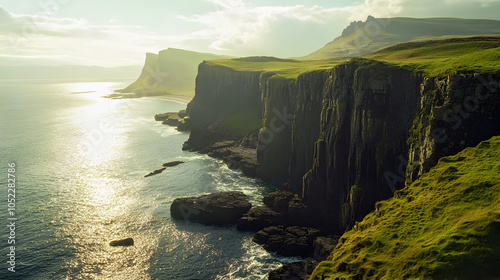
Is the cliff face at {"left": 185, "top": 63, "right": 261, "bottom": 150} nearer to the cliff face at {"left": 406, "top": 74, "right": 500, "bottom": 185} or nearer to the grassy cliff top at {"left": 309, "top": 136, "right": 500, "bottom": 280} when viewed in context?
the cliff face at {"left": 406, "top": 74, "right": 500, "bottom": 185}

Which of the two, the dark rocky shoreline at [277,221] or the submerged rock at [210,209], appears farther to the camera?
the submerged rock at [210,209]

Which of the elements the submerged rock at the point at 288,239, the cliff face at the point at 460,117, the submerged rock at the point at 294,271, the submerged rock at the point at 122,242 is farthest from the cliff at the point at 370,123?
the submerged rock at the point at 122,242

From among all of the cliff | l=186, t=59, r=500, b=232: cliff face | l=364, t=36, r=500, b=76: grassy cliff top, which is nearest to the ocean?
l=186, t=59, r=500, b=232: cliff face

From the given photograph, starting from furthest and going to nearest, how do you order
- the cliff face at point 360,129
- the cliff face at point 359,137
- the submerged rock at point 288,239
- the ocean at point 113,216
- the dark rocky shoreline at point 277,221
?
the submerged rock at point 288,239, the cliff face at point 359,137, the dark rocky shoreline at point 277,221, the ocean at point 113,216, the cliff face at point 360,129

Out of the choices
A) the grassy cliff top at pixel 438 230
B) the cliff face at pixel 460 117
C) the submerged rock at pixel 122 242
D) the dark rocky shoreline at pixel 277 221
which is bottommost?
the submerged rock at pixel 122 242

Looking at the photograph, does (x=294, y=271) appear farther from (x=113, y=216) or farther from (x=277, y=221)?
(x=113, y=216)

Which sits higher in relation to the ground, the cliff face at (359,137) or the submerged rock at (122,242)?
the cliff face at (359,137)

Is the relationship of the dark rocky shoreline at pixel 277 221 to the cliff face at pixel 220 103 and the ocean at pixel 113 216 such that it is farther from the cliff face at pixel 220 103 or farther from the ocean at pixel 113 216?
the cliff face at pixel 220 103
